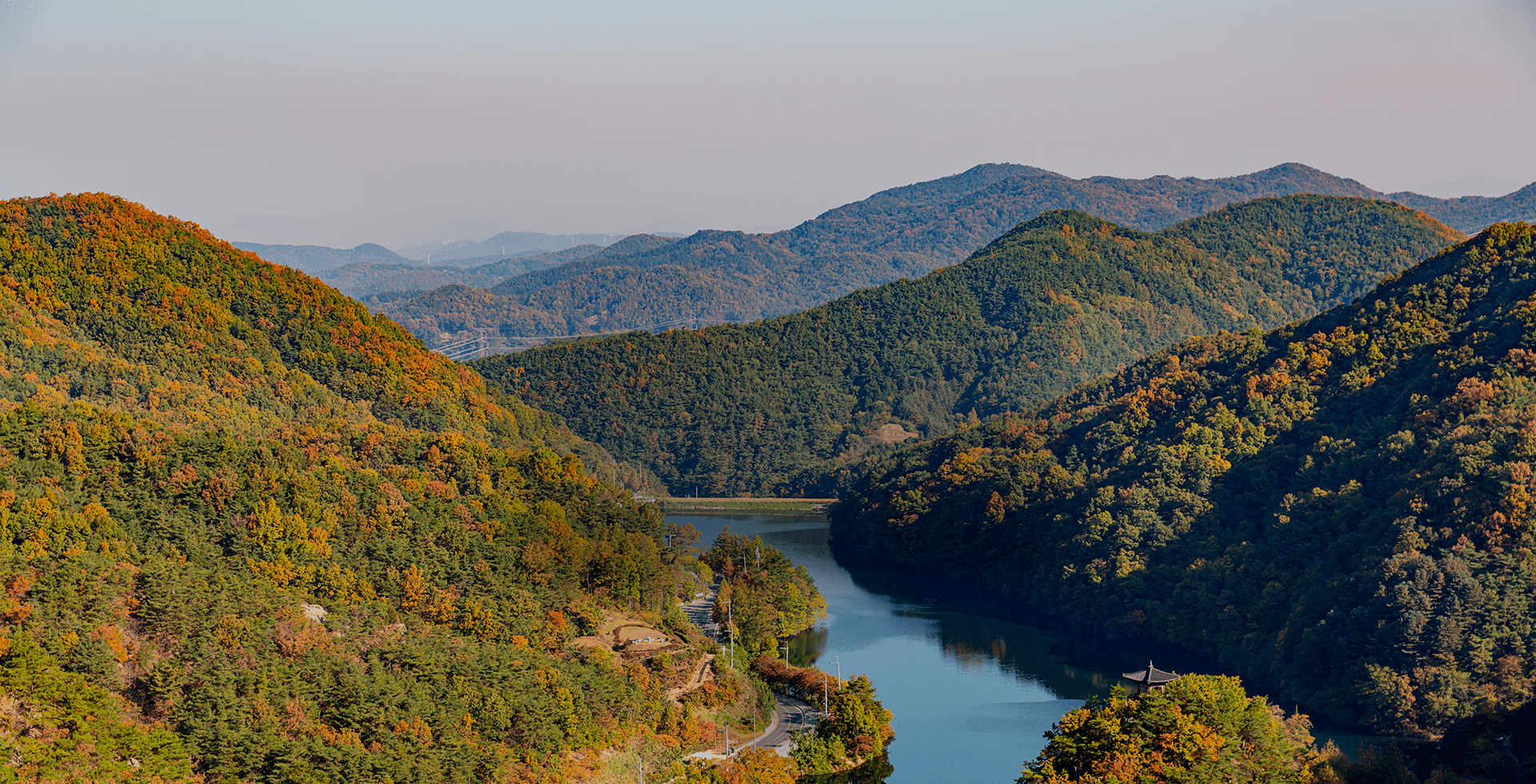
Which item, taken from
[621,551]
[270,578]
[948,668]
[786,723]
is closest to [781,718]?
[786,723]

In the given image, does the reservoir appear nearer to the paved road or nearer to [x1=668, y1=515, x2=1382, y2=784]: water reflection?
[x1=668, y1=515, x2=1382, y2=784]: water reflection

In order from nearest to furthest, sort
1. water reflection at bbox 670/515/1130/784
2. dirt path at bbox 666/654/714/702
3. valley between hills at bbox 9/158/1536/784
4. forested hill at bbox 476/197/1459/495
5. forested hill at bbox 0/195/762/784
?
forested hill at bbox 0/195/762/784
valley between hills at bbox 9/158/1536/784
dirt path at bbox 666/654/714/702
water reflection at bbox 670/515/1130/784
forested hill at bbox 476/197/1459/495

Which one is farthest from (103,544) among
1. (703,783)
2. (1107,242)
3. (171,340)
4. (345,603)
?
(1107,242)

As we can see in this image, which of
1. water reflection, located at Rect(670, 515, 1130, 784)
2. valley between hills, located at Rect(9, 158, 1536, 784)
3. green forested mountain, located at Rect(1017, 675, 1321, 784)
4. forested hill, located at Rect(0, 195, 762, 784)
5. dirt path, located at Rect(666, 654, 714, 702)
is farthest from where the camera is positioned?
water reflection, located at Rect(670, 515, 1130, 784)

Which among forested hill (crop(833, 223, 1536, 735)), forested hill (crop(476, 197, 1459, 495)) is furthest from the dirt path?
forested hill (crop(476, 197, 1459, 495))

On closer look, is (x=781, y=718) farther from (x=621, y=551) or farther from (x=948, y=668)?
(x=948, y=668)

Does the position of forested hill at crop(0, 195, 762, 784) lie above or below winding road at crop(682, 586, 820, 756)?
above

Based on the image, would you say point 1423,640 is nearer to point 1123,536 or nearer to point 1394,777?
point 1394,777

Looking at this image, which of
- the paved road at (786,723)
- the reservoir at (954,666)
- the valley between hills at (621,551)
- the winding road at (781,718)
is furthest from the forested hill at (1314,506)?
the winding road at (781,718)
